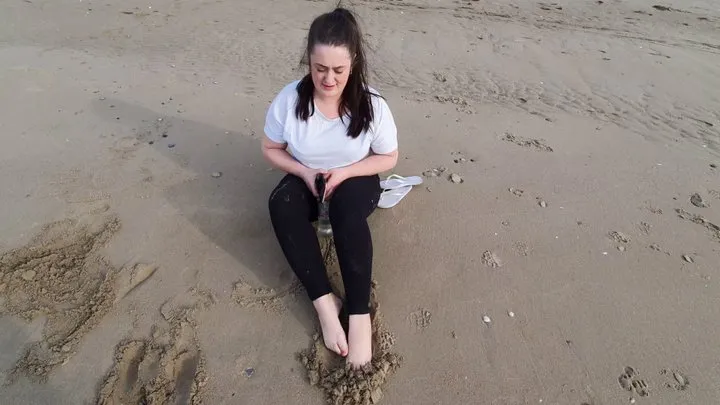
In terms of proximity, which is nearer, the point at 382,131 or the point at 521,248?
the point at 382,131

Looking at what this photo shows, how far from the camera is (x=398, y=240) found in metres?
2.48

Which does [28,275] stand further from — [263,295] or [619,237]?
[619,237]

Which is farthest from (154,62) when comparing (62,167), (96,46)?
(62,167)

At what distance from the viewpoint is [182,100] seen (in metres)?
3.92

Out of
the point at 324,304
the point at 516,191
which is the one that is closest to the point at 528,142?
the point at 516,191

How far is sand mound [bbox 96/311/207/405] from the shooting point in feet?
5.75

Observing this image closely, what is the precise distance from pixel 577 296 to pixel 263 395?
4.89 ft

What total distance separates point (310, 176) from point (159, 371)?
3.35 feet

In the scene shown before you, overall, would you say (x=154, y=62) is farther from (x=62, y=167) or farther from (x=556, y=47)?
(x=556, y=47)

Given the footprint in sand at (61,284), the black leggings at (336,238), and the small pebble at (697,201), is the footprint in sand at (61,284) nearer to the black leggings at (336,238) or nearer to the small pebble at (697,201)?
the black leggings at (336,238)

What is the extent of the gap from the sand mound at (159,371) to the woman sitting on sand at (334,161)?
0.54 metres

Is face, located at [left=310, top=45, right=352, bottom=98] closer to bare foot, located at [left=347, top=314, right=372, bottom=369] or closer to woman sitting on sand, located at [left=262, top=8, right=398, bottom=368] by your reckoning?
woman sitting on sand, located at [left=262, top=8, right=398, bottom=368]

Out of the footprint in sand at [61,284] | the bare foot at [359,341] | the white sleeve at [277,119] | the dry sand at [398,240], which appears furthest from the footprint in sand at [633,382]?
the footprint in sand at [61,284]

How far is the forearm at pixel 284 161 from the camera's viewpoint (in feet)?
7.06
